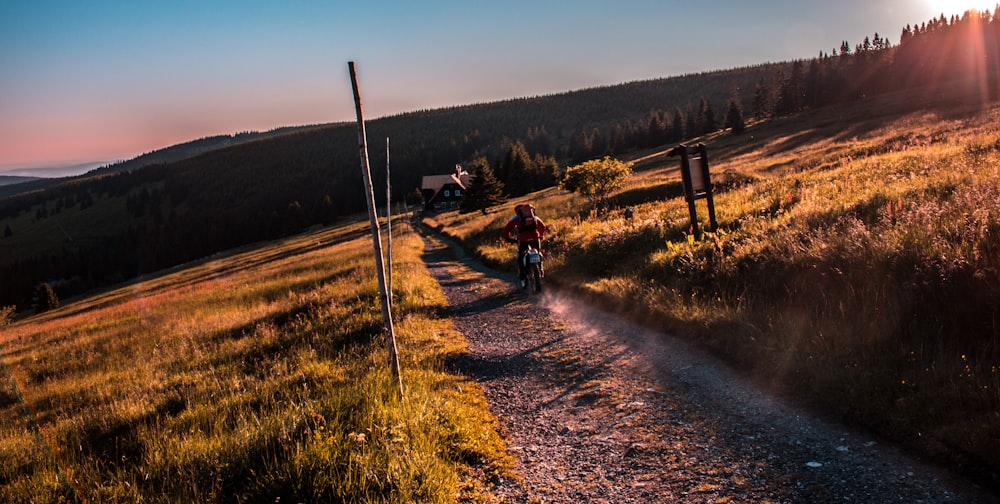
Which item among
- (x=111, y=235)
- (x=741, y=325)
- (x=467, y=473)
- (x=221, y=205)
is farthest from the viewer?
(x=221, y=205)

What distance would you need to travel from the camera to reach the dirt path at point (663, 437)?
3.40 m

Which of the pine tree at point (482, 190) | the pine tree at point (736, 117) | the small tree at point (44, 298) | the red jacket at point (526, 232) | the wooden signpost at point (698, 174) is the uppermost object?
the pine tree at point (736, 117)

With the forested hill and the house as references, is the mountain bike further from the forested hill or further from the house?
the house

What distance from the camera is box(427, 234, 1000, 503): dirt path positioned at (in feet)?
11.1

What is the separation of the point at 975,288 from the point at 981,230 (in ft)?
3.87

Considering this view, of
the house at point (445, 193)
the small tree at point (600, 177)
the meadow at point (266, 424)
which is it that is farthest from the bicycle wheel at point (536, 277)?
the house at point (445, 193)

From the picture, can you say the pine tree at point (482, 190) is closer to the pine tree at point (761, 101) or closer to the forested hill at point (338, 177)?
the forested hill at point (338, 177)

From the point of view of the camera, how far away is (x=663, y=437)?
14.1 ft

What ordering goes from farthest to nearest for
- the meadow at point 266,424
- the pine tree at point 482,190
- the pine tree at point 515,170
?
the pine tree at point 515,170 < the pine tree at point 482,190 < the meadow at point 266,424

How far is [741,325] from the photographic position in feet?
21.5

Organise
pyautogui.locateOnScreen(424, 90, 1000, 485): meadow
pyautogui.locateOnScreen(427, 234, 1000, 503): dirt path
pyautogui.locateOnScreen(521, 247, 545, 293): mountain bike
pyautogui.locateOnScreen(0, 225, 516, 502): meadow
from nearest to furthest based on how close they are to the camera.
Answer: pyautogui.locateOnScreen(427, 234, 1000, 503): dirt path
pyautogui.locateOnScreen(0, 225, 516, 502): meadow
pyautogui.locateOnScreen(424, 90, 1000, 485): meadow
pyautogui.locateOnScreen(521, 247, 545, 293): mountain bike

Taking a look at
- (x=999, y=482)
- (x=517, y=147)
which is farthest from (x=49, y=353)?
(x=517, y=147)

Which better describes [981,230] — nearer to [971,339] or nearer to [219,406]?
[971,339]

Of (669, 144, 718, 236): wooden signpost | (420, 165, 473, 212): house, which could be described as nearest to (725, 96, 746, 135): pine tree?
(420, 165, 473, 212): house
